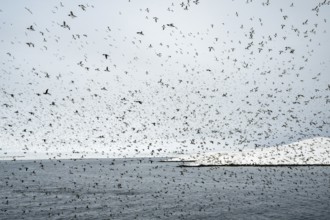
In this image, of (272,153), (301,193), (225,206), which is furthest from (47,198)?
(272,153)

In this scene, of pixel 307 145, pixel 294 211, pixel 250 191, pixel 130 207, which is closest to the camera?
pixel 294 211

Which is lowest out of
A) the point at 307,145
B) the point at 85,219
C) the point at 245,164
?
the point at 85,219

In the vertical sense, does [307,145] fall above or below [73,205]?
above

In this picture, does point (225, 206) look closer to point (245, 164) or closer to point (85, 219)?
point (85, 219)

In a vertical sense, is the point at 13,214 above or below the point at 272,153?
below

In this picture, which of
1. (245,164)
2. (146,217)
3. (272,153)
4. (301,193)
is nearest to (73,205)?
(146,217)

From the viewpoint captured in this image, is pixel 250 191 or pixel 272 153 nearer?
pixel 250 191

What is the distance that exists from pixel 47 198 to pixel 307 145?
428 ft

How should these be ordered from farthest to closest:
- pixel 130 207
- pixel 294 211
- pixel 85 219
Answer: pixel 130 207
pixel 294 211
pixel 85 219

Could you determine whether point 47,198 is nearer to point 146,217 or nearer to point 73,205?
point 73,205

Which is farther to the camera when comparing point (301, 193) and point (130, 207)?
point (301, 193)

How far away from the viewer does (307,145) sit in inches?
6363

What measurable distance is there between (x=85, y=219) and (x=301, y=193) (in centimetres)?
4025

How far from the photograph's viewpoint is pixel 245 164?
146 meters
